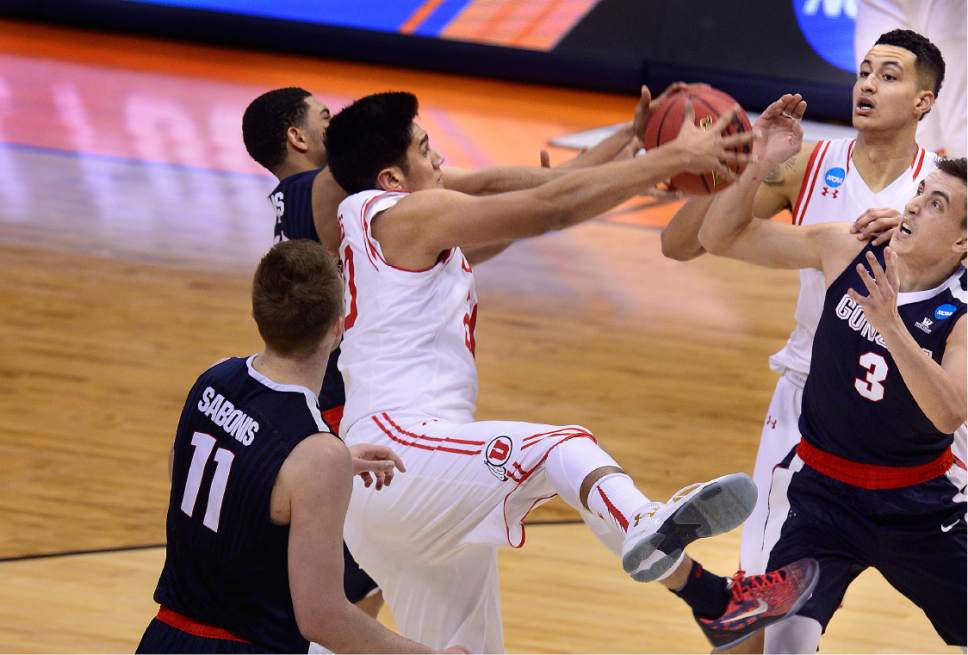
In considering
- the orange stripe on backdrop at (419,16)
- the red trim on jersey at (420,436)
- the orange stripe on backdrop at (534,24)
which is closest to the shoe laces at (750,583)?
the red trim on jersey at (420,436)

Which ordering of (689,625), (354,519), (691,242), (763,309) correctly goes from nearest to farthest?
1. (354,519)
2. (691,242)
3. (689,625)
4. (763,309)

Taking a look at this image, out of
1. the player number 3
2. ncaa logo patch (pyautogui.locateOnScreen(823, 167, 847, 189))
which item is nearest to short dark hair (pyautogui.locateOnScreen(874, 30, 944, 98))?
ncaa logo patch (pyautogui.locateOnScreen(823, 167, 847, 189))

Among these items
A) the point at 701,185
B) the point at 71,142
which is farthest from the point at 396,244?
the point at 71,142

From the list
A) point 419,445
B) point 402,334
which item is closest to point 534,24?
point 402,334

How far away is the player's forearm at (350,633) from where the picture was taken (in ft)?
10.4

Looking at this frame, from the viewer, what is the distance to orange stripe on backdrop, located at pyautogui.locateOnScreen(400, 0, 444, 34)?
15.1 meters

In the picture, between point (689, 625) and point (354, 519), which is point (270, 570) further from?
point (689, 625)

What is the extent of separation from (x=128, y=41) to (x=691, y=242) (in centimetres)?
1274

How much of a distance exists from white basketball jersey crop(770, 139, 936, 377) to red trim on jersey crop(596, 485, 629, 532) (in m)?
1.47

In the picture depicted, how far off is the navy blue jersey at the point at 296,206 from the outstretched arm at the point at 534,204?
712 mm

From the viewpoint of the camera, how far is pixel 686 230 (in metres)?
4.86

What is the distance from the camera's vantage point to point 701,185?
4238 millimetres

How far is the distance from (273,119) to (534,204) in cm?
177

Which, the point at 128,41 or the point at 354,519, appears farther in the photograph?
the point at 128,41
